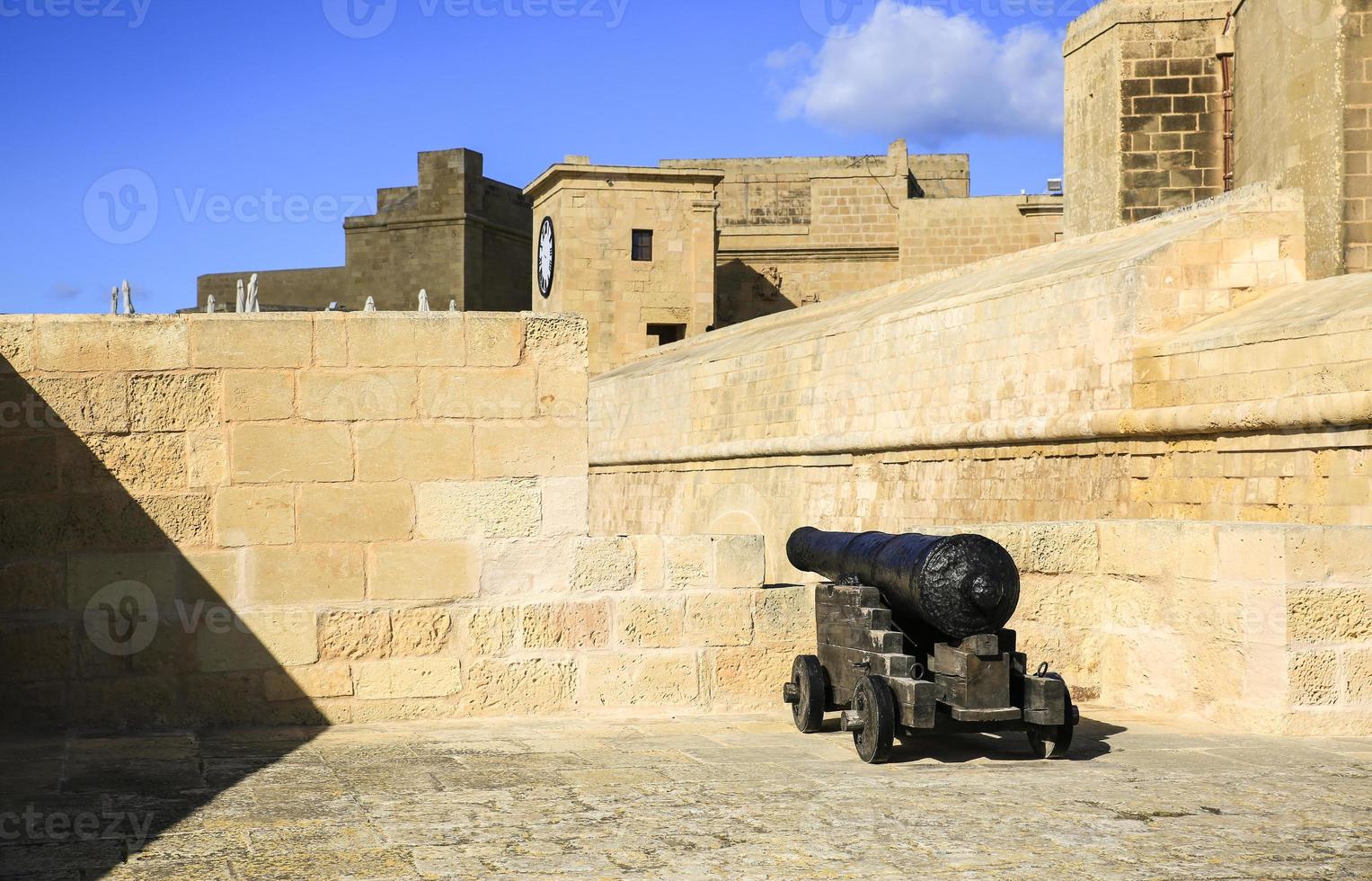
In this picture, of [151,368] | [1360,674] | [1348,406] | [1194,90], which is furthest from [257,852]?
[1194,90]

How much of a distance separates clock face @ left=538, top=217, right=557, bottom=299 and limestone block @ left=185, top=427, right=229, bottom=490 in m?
22.6

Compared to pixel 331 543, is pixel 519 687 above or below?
below

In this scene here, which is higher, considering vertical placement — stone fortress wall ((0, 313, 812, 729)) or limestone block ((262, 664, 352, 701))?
stone fortress wall ((0, 313, 812, 729))

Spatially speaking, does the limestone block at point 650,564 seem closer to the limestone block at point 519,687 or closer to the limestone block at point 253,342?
the limestone block at point 519,687

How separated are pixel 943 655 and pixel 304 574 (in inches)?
92.2

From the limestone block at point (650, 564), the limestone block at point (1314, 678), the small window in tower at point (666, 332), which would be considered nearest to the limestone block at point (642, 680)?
the limestone block at point (650, 564)

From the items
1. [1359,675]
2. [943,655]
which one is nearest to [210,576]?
[943,655]

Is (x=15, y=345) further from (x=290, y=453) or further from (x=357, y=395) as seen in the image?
(x=357, y=395)

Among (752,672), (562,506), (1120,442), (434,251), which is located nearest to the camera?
(562,506)

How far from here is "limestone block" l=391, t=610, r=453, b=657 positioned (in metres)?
5.07

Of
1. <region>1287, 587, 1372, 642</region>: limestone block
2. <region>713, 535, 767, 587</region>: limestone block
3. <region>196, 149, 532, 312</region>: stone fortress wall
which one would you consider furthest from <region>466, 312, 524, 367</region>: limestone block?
<region>196, 149, 532, 312</region>: stone fortress wall

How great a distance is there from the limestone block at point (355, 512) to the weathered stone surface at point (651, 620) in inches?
34.7

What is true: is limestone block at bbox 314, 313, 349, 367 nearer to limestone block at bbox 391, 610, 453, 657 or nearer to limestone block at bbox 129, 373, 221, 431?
limestone block at bbox 129, 373, 221, 431

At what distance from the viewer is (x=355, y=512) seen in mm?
5090
